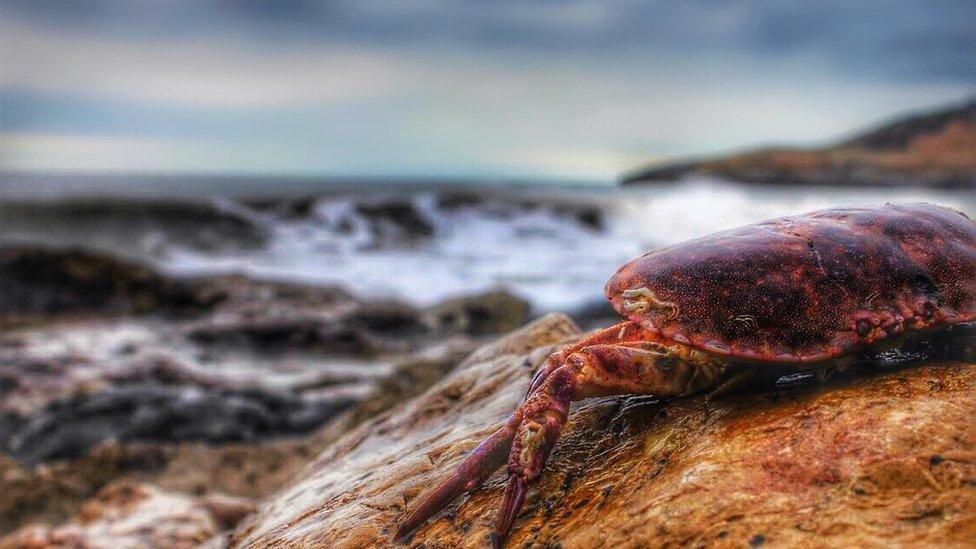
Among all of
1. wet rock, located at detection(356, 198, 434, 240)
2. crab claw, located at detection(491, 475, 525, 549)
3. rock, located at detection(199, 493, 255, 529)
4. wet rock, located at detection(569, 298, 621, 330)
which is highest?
crab claw, located at detection(491, 475, 525, 549)

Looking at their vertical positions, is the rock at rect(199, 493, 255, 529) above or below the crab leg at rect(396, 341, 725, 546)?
below

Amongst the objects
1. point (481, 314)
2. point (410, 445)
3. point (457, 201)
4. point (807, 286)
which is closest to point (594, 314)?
point (481, 314)

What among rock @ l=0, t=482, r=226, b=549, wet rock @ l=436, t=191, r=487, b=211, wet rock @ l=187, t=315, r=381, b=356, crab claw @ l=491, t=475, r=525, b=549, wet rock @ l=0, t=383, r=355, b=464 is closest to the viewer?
crab claw @ l=491, t=475, r=525, b=549

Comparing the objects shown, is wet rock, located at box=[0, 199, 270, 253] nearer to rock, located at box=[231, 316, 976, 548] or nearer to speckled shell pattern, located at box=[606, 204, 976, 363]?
rock, located at box=[231, 316, 976, 548]

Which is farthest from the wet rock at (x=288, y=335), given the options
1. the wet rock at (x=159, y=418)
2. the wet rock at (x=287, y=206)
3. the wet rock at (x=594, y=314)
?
the wet rock at (x=287, y=206)

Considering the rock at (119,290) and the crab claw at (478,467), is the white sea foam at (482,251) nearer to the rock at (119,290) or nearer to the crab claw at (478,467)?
the rock at (119,290)

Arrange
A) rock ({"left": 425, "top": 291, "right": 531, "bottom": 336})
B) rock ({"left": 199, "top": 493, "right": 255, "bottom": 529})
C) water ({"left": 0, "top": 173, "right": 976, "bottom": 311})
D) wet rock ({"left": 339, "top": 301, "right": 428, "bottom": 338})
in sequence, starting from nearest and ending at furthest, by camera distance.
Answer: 1. rock ({"left": 199, "top": 493, "right": 255, "bottom": 529})
2. wet rock ({"left": 339, "top": 301, "right": 428, "bottom": 338})
3. rock ({"left": 425, "top": 291, "right": 531, "bottom": 336})
4. water ({"left": 0, "top": 173, "right": 976, "bottom": 311})

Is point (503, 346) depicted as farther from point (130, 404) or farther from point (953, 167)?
point (953, 167)

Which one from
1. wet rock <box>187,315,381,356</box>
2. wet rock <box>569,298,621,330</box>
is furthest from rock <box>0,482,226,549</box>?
wet rock <box>569,298,621,330</box>
